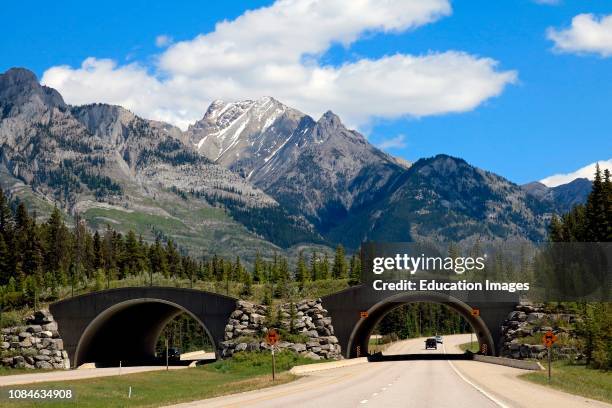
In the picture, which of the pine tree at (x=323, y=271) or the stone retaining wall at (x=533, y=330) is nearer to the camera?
the stone retaining wall at (x=533, y=330)

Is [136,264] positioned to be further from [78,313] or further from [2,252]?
[78,313]

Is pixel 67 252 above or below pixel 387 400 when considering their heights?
above

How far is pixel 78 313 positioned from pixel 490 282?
132ft

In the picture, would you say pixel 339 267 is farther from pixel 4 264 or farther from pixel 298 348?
pixel 4 264

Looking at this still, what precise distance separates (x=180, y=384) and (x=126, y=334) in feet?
135

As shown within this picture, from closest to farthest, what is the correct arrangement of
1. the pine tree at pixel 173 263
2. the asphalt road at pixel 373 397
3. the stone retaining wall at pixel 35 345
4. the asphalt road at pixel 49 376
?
the asphalt road at pixel 373 397
the asphalt road at pixel 49 376
the stone retaining wall at pixel 35 345
the pine tree at pixel 173 263

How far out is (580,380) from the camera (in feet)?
155

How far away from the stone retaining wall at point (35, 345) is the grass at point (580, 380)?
4477cm

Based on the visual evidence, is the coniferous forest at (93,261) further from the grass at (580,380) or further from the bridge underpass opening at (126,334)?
the grass at (580,380)

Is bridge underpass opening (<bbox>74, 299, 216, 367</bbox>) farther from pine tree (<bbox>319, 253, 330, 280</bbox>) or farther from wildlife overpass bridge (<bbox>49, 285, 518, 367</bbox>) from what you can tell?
pine tree (<bbox>319, 253, 330, 280</bbox>)

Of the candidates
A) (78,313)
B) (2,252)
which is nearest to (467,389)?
(78,313)

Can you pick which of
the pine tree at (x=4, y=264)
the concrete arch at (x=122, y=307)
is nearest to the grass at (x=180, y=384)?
the concrete arch at (x=122, y=307)

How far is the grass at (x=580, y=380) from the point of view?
37.2m

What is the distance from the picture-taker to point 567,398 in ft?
111
